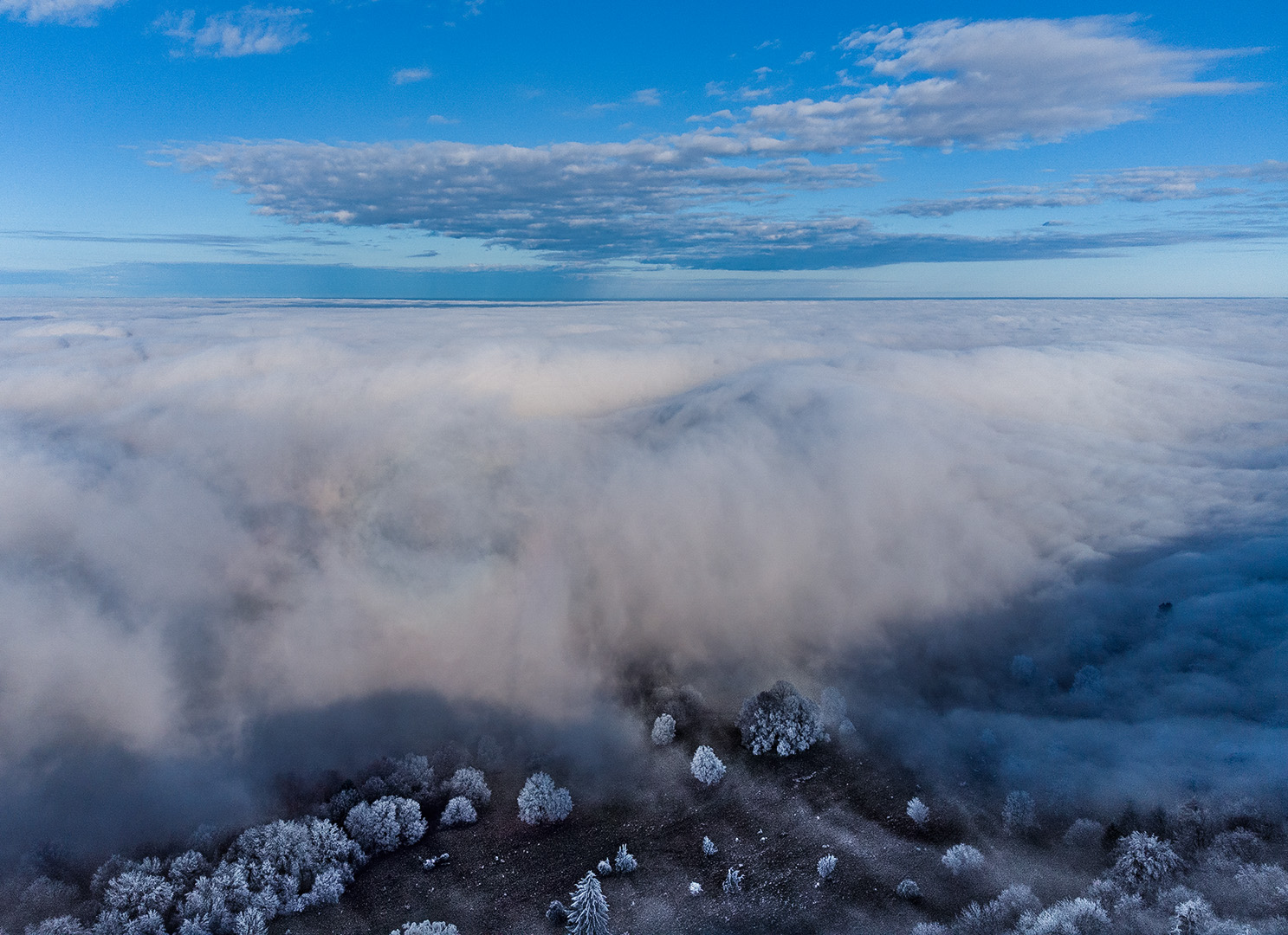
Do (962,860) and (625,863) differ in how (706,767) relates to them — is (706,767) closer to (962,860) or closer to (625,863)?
(625,863)

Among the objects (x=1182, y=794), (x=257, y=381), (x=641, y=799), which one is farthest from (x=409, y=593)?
(x=257, y=381)

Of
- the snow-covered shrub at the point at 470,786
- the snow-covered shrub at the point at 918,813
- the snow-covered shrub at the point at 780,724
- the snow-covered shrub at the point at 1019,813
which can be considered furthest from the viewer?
the snow-covered shrub at the point at 780,724

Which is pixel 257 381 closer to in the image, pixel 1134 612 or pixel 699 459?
pixel 699 459

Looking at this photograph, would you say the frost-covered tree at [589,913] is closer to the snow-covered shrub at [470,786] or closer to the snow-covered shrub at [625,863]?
the snow-covered shrub at [625,863]

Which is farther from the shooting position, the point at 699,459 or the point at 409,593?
the point at 699,459

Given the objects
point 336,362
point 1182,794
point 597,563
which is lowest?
point 597,563

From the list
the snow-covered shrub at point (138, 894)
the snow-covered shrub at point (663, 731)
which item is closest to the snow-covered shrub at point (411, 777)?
the snow-covered shrub at point (138, 894)

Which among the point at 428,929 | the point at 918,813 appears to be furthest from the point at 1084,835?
the point at 428,929
